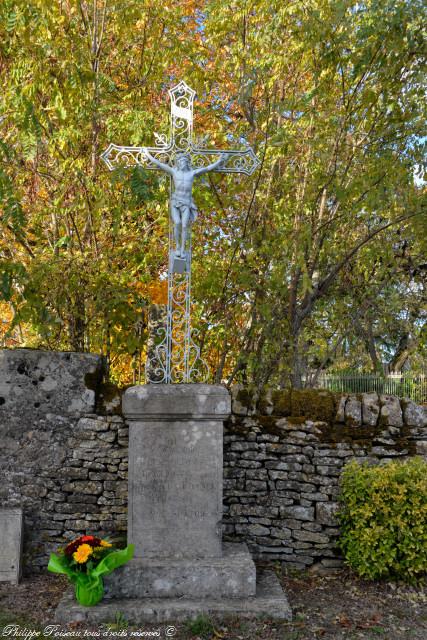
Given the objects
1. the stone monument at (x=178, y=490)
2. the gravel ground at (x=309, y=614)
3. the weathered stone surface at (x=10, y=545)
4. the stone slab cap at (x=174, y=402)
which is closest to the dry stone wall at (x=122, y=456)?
the weathered stone surface at (x=10, y=545)

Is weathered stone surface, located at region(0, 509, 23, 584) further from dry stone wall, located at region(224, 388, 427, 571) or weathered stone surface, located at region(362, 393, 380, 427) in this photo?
weathered stone surface, located at region(362, 393, 380, 427)

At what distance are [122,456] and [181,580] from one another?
139 centimetres

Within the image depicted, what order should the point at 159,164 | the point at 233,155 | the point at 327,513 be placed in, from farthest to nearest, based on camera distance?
the point at 327,513
the point at 233,155
the point at 159,164

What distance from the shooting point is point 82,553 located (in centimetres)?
404

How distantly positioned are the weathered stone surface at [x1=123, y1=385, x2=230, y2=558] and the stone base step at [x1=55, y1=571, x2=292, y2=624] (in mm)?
392

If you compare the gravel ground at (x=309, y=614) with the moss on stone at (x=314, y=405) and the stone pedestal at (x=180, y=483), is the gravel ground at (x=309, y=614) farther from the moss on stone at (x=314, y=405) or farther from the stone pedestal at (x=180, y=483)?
the moss on stone at (x=314, y=405)

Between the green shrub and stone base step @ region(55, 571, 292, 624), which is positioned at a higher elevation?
the green shrub

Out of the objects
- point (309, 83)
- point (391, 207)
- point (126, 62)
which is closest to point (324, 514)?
point (391, 207)

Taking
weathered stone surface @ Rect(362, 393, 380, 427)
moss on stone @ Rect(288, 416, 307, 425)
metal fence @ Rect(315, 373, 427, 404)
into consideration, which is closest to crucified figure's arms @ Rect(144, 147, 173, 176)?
moss on stone @ Rect(288, 416, 307, 425)

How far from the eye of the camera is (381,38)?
17.7 feet

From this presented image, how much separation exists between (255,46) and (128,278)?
309 centimetres

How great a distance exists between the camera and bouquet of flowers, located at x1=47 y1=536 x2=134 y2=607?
4016mm

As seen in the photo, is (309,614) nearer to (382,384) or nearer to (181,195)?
(181,195)

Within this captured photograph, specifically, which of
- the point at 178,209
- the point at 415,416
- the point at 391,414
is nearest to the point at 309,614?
the point at 391,414
